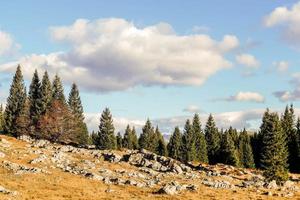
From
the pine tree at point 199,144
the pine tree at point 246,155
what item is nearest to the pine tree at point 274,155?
the pine tree at point 199,144

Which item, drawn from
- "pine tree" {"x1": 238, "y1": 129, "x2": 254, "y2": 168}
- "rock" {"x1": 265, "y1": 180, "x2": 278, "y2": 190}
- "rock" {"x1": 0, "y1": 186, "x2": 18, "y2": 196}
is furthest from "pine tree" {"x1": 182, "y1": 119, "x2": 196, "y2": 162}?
"rock" {"x1": 0, "y1": 186, "x2": 18, "y2": 196}

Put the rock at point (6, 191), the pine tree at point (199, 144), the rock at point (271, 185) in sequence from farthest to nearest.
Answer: the pine tree at point (199, 144), the rock at point (271, 185), the rock at point (6, 191)

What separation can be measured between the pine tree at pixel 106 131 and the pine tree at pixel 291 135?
57312 mm

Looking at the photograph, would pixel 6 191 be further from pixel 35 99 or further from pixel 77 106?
pixel 77 106

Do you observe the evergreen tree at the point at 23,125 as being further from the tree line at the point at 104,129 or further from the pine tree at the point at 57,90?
the pine tree at the point at 57,90

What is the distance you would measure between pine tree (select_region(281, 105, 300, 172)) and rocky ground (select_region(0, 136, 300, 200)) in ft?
111

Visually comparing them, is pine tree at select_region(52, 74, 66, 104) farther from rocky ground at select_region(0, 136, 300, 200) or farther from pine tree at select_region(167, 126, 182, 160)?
pine tree at select_region(167, 126, 182, 160)

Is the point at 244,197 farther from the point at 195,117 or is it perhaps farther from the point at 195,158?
the point at 195,117

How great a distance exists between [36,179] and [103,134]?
247 feet

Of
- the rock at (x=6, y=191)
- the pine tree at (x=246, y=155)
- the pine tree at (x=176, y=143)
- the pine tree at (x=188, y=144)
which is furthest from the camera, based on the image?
the pine tree at (x=176, y=143)

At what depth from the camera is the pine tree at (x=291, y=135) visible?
477ft

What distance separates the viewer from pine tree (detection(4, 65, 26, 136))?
135m

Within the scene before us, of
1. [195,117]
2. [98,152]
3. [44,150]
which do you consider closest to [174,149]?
[195,117]

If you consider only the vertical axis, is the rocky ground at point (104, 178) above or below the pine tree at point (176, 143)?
below
